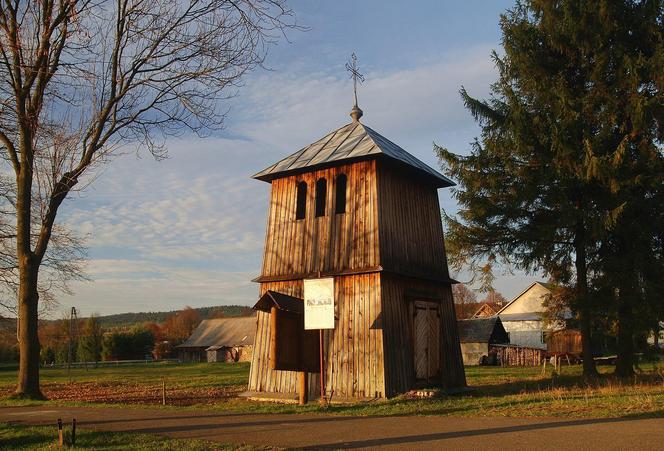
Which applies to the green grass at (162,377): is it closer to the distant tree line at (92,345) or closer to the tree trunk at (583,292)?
the distant tree line at (92,345)

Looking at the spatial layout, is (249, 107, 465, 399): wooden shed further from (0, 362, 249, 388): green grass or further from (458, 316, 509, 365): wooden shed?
(458, 316, 509, 365): wooden shed

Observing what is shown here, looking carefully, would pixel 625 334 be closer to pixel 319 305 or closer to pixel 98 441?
pixel 319 305

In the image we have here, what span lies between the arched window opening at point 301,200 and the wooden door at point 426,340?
4.63 metres

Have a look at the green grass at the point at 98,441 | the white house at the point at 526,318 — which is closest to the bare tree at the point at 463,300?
the white house at the point at 526,318

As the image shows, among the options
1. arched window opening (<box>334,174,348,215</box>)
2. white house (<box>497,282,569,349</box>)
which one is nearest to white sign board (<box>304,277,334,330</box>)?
arched window opening (<box>334,174,348,215</box>)

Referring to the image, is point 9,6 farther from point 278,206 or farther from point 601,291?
point 601,291

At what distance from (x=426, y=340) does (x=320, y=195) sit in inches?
223

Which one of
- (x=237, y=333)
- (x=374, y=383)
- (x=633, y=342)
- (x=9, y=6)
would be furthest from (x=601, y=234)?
(x=237, y=333)

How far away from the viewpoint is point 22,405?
17.5 metres

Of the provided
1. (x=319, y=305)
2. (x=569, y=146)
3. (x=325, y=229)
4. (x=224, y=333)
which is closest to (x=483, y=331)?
(x=569, y=146)

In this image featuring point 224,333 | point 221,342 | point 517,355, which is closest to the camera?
point 517,355

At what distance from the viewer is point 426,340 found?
20.1 m

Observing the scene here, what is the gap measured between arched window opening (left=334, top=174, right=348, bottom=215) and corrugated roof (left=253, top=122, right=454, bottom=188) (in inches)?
25.0

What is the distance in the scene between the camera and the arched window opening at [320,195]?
2038cm
